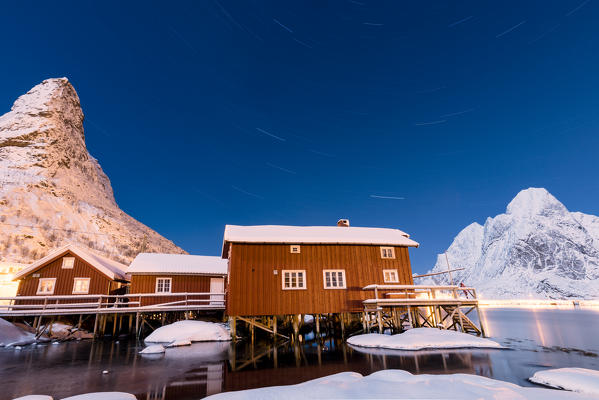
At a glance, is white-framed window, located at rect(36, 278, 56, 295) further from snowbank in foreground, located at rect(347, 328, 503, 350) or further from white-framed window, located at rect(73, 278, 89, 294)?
snowbank in foreground, located at rect(347, 328, 503, 350)

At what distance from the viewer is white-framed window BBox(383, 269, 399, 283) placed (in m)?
23.1

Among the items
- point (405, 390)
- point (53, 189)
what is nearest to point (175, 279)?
point (405, 390)

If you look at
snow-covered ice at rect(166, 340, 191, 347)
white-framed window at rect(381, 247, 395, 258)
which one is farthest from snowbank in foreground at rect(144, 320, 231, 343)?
white-framed window at rect(381, 247, 395, 258)

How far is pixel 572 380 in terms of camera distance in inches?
348

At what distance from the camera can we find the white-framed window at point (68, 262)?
28.4 meters

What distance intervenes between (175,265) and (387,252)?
20659 mm

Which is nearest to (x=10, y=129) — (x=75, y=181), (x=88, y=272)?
(x=75, y=181)

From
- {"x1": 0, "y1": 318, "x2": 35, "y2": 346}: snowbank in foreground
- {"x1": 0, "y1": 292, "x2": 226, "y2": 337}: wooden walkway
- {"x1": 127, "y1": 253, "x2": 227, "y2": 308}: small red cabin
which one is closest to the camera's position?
{"x1": 0, "y1": 318, "x2": 35, "y2": 346}: snowbank in foreground

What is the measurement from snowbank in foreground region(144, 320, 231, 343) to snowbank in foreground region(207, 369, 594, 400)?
14325 mm

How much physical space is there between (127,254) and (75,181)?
35320mm

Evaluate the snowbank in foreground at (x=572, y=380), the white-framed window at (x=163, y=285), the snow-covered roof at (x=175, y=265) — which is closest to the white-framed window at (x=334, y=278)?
the snowbank in foreground at (x=572, y=380)

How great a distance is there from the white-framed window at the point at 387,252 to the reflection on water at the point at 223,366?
27.0 ft

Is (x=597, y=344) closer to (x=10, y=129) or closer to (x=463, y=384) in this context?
(x=463, y=384)

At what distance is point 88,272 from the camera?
28.6 metres
